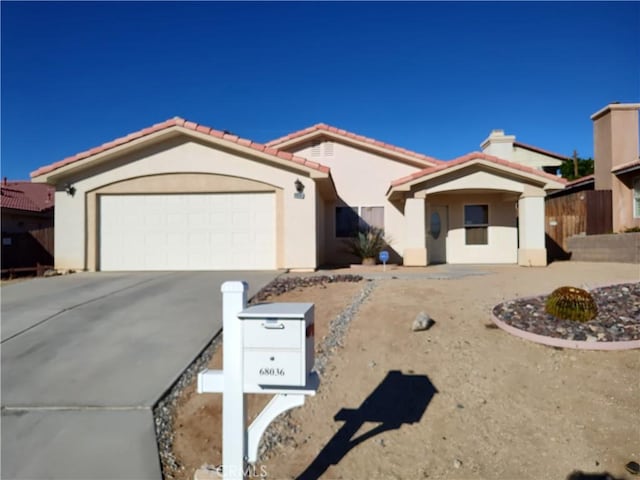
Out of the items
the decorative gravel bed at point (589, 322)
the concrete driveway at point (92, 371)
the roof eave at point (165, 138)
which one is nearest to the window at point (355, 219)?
the roof eave at point (165, 138)

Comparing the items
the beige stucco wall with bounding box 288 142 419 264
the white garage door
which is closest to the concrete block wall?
the beige stucco wall with bounding box 288 142 419 264

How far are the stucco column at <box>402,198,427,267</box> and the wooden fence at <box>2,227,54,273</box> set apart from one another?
485 inches

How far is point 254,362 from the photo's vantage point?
247 centimetres

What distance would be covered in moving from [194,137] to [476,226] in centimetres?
994

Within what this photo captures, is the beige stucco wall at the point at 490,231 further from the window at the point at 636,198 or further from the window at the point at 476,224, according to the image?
the window at the point at 636,198

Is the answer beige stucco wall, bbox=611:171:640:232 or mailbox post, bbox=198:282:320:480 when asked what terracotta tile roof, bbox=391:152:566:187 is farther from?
mailbox post, bbox=198:282:320:480

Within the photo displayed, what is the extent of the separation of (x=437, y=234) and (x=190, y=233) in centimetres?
843

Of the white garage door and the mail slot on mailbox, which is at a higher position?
the white garage door

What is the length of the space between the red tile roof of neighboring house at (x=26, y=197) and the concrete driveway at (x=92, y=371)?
14781 mm

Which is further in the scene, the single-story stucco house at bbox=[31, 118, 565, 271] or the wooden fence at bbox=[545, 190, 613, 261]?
the wooden fence at bbox=[545, 190, 613, 261]

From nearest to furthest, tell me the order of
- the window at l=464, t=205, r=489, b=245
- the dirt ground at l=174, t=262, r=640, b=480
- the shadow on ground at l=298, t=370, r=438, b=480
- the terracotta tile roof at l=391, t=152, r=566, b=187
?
the dirt ground at l=174, t=262, r=640, b=480 → the shadow on ground at l=298, t=370, r=438, b=480 → the terracotta tile roof at l=391, t=152, r=566, b=187 → the window at l=464, t=205, r=489, b=245

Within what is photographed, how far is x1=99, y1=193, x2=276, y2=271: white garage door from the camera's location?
1176cm

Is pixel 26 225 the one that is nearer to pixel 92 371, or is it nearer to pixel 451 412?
pixel 92 371

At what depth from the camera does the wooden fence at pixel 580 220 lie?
1576cm
